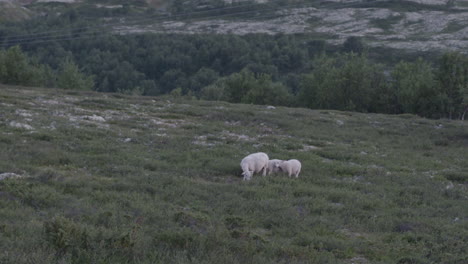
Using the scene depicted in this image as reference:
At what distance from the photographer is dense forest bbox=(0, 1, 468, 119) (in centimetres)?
5912

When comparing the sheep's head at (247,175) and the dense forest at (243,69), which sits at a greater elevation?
the sheep's head at (247,175)

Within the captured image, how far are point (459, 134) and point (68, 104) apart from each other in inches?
986

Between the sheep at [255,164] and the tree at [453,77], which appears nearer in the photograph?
the sheep at [255,164]

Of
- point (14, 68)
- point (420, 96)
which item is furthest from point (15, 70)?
point (420, 96)

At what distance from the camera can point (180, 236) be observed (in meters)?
9.23

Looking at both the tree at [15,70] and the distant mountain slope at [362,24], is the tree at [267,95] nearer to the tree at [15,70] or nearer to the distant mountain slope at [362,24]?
the tree at [15,70]

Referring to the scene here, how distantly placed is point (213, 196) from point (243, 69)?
76.2 meters

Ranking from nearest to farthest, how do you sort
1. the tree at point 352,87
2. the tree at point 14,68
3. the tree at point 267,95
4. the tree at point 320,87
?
the tree at point 352,87 → the tree at point 320,87 → the tree at point 14,68 → the tree at point 267,95

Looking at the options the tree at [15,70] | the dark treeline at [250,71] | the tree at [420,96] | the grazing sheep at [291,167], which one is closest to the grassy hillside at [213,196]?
the grazing sheep at [291,167]

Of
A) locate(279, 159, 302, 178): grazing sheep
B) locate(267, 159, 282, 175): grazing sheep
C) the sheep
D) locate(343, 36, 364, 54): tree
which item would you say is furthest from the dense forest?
the sheep

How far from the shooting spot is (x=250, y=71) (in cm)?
11481

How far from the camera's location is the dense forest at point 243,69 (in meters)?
59.1

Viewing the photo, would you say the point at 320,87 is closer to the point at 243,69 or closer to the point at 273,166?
the point at 243,69

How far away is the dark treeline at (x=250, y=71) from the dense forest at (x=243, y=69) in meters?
0.14
